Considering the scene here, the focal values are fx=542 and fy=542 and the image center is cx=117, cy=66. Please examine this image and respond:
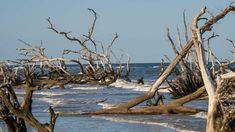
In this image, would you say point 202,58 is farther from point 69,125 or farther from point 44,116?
point 44,116

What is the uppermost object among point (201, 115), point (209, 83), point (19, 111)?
point (209, 83)

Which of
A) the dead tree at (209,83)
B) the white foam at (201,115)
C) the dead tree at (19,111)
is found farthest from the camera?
the white foam at (201,115)

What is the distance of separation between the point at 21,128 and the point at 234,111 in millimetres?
3585

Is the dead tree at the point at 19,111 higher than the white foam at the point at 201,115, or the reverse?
the dead tree at the point at 19,111

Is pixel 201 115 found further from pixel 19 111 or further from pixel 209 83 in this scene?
pixel 19 111

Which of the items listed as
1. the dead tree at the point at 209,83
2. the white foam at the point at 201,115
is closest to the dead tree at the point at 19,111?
the dead tree at the point at 209,83

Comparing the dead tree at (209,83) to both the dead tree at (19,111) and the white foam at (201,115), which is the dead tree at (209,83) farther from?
the white foam at (201,115)

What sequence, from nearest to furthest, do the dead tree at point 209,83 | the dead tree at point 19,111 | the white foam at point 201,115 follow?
the dead tree at point 209,83
the dead tree at point 19,111
the white foam at point 201,115

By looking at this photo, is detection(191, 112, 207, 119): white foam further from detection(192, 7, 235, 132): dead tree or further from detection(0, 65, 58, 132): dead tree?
detection(0, 65, 58, 132): dead tree

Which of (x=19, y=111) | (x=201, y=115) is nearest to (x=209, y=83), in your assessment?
(x=19, y=111)

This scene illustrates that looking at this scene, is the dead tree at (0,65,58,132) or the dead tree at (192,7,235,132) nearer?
the dead tree at (192,7,235,132)

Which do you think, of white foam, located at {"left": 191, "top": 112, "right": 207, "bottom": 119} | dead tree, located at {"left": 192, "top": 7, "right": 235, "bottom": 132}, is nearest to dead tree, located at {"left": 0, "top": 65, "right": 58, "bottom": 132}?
dead tree, located at {"left": 192, "top": 7, "right": 235, "bottom": 132}

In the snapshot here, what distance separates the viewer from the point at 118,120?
14758 millimetres

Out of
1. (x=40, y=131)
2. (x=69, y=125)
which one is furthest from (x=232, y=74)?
(x=69, y=125)
